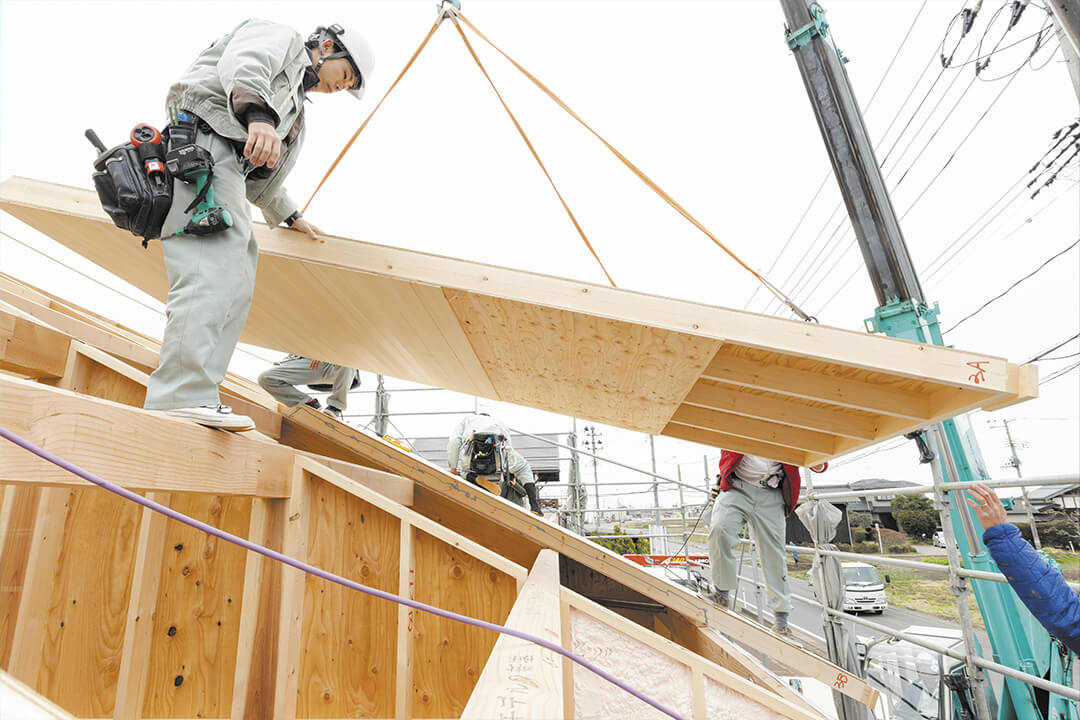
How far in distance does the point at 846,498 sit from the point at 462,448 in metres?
3.68

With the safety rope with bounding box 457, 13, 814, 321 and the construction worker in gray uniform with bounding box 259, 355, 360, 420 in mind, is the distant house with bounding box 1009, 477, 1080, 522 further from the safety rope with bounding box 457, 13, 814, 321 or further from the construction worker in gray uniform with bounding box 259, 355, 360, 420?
the construction worker in gray uniform with bounding box 259, 355, 360, 420

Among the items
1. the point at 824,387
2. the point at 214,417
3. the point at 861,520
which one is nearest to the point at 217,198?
the point at 214,417

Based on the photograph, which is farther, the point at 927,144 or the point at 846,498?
the point at 927,144

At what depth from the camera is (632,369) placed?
2.81 meters

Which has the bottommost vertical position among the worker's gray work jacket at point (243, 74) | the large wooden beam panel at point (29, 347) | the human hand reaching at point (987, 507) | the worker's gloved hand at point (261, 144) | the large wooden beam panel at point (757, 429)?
the human hand reaching at point (987, 507)

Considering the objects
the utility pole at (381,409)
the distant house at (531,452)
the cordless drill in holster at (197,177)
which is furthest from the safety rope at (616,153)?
the distant house at (531,452)

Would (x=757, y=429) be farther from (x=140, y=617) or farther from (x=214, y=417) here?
(x=140, y=617)

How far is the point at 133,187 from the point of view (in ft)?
5.99

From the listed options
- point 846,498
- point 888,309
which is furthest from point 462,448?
point 888,309

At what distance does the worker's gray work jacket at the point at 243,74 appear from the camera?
76.7 inches

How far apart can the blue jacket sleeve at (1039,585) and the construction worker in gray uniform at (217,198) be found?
3264mm

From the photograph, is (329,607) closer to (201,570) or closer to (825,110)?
(201,570)

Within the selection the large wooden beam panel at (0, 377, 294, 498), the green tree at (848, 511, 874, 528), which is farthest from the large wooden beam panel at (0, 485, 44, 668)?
the green tree at (848, 511, 874, 528)

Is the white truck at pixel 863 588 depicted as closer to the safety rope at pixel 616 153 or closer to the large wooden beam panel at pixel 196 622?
the safety rope at pixel 616 153
